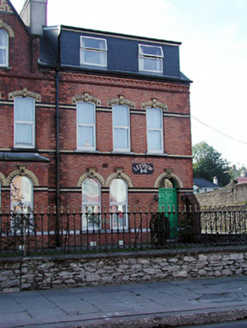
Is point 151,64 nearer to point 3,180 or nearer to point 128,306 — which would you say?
point 3,180

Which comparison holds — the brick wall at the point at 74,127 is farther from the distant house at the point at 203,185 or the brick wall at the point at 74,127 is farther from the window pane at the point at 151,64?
the distant house at the point at 203,185

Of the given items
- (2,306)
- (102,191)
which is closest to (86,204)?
(102,191)

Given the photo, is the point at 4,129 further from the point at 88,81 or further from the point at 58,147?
the point at 88,81

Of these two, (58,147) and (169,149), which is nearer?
(58,147)

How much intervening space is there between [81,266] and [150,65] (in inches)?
487

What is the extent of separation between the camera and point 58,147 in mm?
18438

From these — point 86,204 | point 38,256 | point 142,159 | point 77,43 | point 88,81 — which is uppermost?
point 77,43

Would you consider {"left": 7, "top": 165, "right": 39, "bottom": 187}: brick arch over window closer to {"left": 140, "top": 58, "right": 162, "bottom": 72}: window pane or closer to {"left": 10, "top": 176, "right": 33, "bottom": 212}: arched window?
{"left": 10, "top": 176, "right": 33, "bottom": 212}: arched window

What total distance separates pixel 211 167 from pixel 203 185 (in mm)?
9859

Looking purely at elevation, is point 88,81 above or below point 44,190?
above

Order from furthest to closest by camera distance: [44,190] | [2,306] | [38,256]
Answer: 1. [44,190]
2. [38,256]
3. [2,306]

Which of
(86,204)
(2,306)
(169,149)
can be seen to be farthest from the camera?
(169,149)

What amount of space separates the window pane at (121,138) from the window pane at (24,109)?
12.5 feet

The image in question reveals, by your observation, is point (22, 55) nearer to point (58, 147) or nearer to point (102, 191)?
point (58, 147)
